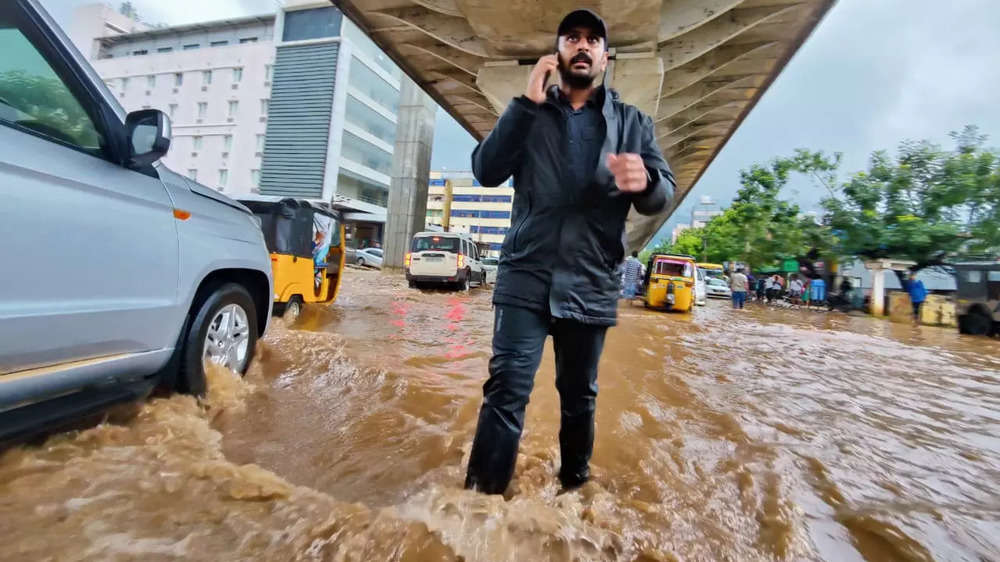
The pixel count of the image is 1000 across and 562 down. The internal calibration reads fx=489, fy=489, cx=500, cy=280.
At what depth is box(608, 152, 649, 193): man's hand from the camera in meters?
1.48

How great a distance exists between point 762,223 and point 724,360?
23430 mm

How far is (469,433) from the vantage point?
2.54 metres

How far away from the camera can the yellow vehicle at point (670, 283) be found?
44.3 ft

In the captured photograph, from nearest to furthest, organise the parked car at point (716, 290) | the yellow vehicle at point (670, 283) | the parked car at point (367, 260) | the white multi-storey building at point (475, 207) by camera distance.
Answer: the yellow vehicle at point (670, 283)
the parked car at point (367, 260)
the parked car at point (716, 290)
the white multi-storey building at point (475, 207)

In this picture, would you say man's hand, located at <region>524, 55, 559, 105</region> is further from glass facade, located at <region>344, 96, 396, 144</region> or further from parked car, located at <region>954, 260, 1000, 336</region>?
glass facade, located at <region>344, 96, 396, 144</region>

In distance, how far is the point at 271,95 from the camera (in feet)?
108

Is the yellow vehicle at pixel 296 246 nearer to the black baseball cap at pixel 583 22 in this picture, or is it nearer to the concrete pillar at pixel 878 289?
the black baseball cap at pixel 583 22

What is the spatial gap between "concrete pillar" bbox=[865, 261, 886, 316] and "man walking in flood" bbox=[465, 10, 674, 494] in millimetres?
22638

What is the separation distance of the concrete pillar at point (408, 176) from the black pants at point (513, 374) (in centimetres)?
2207

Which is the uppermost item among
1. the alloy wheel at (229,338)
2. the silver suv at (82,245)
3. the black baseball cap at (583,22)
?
the black baseball cap at (583,22)

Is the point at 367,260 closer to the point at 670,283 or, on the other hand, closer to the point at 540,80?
the point at 670,283

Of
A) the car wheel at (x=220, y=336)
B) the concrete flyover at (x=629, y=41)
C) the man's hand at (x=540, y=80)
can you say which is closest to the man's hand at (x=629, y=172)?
the man's hand at (x=540, y=80)

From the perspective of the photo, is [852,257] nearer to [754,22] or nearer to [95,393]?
[754,22]

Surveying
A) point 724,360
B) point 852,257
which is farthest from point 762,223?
point 724,360
